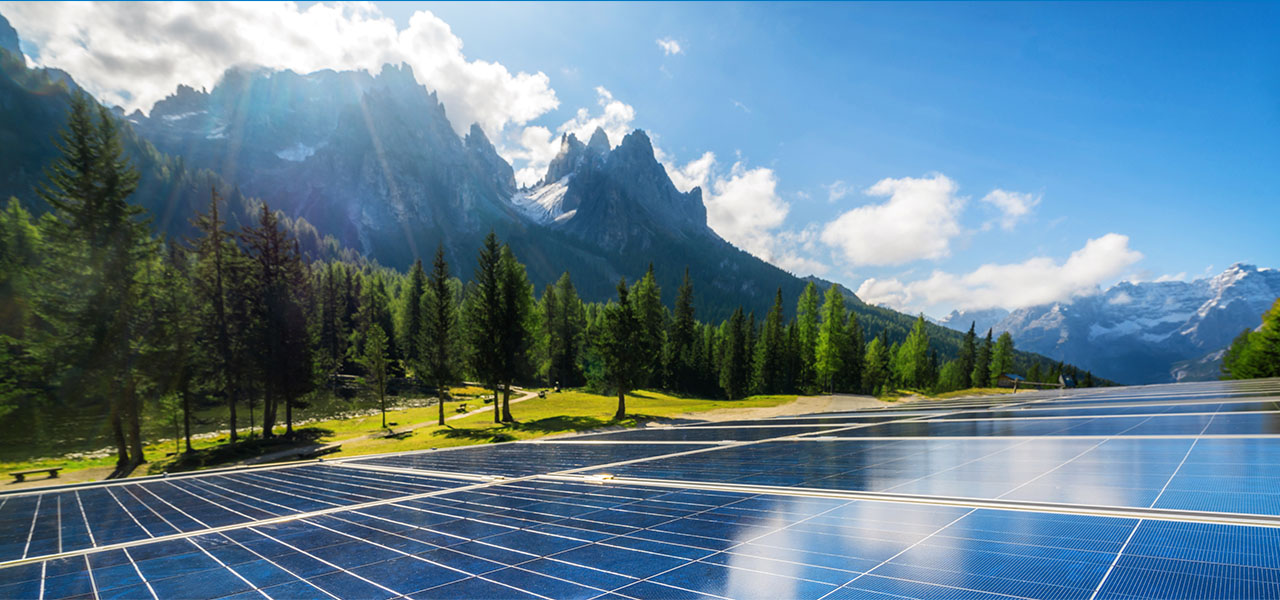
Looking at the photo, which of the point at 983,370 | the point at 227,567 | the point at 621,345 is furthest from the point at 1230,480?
the point at 983,370

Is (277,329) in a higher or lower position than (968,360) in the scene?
higher

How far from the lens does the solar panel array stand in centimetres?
545

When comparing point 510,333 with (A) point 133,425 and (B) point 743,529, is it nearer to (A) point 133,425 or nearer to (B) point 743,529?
(A) point 133,425

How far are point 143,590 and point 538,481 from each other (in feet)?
28.3

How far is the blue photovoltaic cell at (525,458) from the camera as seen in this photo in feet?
56.5

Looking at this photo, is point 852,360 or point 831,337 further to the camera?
point 852,360

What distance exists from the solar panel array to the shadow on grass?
54.2 feet

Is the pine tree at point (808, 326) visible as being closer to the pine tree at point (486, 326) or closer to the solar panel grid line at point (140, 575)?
the pine tree at point (486, 326)

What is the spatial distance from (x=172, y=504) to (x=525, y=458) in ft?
35.5

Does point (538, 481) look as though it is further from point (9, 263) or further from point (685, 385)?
point (685, 385)

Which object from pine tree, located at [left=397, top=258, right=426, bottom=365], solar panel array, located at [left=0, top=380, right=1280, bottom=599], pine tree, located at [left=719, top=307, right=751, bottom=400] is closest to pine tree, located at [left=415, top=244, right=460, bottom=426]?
solar panel array, located at [left=0, top=380, right=1280, bottom=599]

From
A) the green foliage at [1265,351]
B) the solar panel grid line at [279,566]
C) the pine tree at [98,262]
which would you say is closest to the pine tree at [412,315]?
the pine tree at [98,262]

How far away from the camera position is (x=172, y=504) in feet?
45.0

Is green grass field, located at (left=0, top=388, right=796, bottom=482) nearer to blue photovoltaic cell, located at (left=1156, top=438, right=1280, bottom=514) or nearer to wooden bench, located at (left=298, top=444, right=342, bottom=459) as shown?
wooden bench, located at (left=298, top=444, right=342, bottom=459)
